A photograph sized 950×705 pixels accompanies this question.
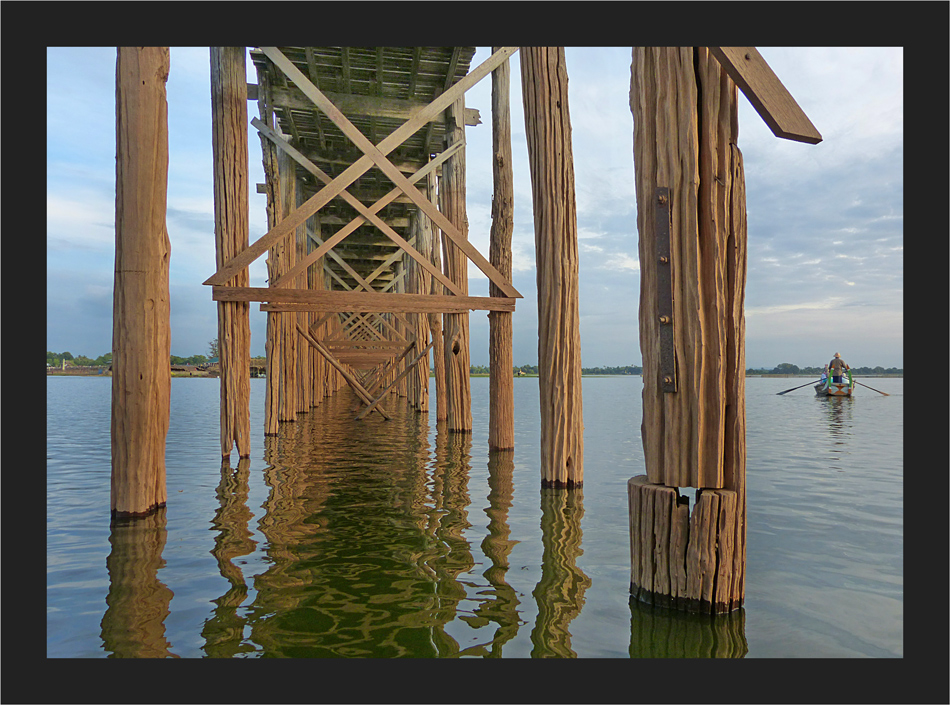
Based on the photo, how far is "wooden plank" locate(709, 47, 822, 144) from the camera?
237 centimetres

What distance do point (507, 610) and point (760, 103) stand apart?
2.31m

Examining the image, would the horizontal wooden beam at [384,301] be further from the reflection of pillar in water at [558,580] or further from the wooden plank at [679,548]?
the wooden plank at [679,548]

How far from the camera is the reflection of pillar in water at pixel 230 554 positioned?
2.49 metres

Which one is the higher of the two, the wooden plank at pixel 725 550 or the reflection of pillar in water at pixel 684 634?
the wooden plank at pixel 725 550

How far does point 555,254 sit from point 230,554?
3597mm

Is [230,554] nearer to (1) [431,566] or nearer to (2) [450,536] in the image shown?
(1) [431,566]

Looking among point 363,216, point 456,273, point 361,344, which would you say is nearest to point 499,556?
point 363,216

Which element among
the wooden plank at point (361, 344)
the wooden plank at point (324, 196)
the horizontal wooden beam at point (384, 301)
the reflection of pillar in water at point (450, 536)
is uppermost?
the wooden plank at point (324, 196)

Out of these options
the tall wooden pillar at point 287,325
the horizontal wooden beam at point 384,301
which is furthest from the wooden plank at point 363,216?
the tall wooden pillar at point 287,325

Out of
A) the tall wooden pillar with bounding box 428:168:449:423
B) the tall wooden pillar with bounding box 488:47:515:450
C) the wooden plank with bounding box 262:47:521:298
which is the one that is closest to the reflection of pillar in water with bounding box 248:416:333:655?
the tall wooden pillar with bounding box 488:47:515:450

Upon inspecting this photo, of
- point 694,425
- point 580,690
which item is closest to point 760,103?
point 694,425

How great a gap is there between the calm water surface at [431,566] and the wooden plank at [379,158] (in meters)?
2.22

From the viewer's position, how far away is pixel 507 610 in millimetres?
2828

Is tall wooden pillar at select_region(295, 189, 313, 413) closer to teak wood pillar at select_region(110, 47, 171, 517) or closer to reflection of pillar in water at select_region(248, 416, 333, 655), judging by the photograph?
reflection of pillar in water at select_region(248, 416, 333, 655)
